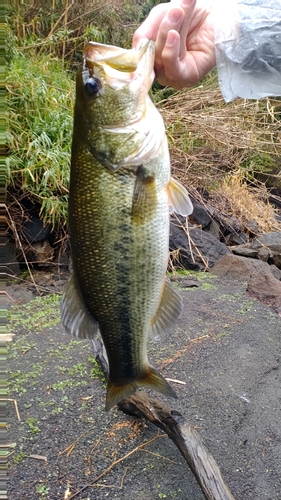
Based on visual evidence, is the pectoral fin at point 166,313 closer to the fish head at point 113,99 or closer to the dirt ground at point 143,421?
the fish head at point 113,99

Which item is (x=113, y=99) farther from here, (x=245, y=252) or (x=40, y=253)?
(x=245, y=252)

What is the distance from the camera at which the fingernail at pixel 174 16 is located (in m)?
1.56

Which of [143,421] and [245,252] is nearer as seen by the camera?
[143,421]

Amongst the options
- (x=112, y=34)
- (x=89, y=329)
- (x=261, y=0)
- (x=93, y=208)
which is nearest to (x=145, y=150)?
(x=93, y=208)

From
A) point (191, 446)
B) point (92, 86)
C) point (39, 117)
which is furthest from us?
point (39, 117)

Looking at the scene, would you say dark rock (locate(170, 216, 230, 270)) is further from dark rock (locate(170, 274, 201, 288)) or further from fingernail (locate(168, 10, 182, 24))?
fingernail (locate(168, 10, 182, 24))

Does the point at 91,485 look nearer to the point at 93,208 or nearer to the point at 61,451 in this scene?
the point at 61,451

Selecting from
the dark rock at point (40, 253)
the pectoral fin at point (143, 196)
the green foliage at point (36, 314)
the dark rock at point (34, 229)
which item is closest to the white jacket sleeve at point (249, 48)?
the pectoral fin at point (143, 196)

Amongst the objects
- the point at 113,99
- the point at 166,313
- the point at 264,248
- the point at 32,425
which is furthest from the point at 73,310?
the point at 264,248

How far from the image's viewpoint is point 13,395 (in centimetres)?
312

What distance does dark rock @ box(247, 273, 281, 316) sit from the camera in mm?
5210

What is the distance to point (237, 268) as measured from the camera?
584 centimetres

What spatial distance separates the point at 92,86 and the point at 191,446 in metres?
1.73

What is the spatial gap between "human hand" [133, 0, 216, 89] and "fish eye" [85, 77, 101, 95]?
0.99 ft
